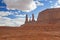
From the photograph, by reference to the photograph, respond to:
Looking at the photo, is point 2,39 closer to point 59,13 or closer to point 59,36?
point 59,36

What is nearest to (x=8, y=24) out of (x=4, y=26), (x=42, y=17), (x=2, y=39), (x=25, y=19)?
(x=4, y=26)

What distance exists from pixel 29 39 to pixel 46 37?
1419 mm

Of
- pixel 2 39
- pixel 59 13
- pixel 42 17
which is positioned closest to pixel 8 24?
pixel 42 17

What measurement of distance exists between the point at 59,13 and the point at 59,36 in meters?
17.7

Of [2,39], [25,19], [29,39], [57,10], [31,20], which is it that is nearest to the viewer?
[29,39]

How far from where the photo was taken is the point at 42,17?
33562mm

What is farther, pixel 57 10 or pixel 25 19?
pixel 57 10

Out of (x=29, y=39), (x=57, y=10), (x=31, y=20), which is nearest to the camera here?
(x=29, y=39)

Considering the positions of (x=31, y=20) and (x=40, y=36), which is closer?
(x=40, y=36)

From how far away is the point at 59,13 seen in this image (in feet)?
108

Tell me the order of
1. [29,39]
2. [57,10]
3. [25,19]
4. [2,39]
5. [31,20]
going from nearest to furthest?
[29,39], [2,39], [31,20], [25,19], [57,10]

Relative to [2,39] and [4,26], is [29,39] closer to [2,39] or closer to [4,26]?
[2,39]

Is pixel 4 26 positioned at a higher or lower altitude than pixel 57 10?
lower

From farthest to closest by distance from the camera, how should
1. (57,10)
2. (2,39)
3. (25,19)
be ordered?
(57,10)
(25,19)
(2,39)
